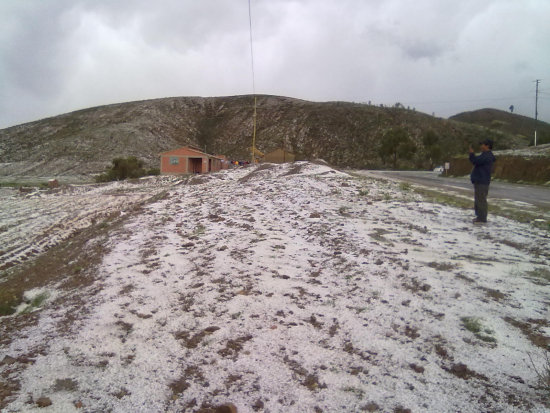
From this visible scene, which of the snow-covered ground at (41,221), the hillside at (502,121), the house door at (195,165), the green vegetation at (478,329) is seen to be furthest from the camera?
the hillside at (502,121)

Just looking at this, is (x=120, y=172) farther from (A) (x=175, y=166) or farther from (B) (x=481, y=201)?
(B) (x=481, y=201)

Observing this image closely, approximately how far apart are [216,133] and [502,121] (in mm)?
94596

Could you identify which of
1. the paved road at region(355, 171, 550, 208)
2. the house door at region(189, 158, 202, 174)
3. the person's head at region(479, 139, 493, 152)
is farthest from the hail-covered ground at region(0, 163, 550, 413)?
the house door at region(189, 158, 202, 174)

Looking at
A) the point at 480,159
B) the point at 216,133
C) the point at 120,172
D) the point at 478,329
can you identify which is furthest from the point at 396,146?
the point at 478,329

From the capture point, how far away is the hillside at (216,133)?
76.5 metres

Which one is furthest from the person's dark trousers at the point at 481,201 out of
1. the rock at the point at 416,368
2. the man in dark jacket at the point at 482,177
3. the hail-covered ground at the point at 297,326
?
the rock at the point at 416,368

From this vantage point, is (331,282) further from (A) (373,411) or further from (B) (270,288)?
(A) (373,411)

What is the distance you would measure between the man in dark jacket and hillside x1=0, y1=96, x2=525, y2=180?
59.3 meters

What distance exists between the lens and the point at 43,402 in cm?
284

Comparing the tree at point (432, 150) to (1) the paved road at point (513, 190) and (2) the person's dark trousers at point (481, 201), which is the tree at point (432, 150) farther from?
(2) the person's dark trousers at point (481, 201)

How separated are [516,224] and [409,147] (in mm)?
62732

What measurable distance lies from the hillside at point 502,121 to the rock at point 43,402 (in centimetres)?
12849

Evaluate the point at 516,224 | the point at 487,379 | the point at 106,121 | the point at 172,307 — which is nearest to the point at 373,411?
the point at 487,379

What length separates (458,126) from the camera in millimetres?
87125
